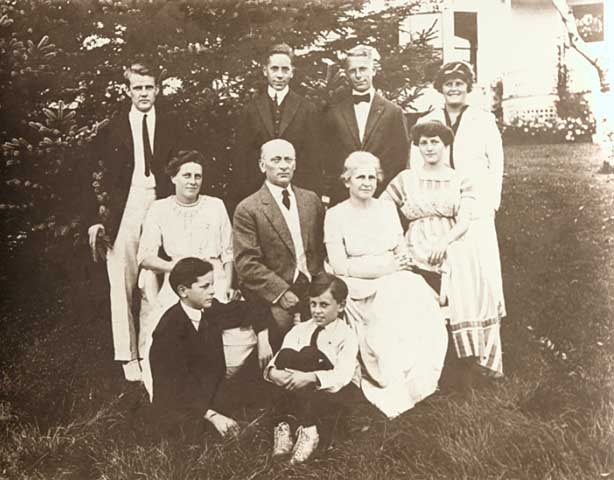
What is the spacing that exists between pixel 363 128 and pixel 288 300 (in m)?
1.01

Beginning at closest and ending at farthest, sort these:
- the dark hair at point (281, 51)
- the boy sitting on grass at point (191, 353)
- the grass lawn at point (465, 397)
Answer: the grass lawn at point (465, 397) < the boy sitting on grass at point (191, 353) < the dark hair at point (281, 51)

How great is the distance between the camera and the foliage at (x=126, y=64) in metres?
4.14

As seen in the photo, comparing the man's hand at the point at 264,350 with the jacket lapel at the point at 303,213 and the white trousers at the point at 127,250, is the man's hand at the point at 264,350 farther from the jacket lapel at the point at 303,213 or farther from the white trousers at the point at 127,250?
the white trousers at the point at 127,250

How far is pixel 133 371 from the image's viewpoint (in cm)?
412

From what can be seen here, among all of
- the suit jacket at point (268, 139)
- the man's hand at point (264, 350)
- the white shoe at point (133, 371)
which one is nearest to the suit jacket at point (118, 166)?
the suit jacket at point (268, 139)

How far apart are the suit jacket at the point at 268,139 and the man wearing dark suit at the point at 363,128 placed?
0.28 feet

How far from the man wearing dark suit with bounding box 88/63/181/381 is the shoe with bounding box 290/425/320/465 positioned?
116 cm

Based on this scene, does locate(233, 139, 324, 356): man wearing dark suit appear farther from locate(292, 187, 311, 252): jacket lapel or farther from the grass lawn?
the grass lawn

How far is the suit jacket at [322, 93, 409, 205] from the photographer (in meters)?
4.11

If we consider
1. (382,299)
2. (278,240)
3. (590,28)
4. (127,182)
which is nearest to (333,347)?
(382,299)

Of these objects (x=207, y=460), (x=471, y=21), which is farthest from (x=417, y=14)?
(x=207, y=460)

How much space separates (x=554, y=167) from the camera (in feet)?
13.6

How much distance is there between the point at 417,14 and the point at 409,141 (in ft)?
2.28

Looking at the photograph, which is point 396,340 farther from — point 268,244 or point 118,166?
point 118,166
